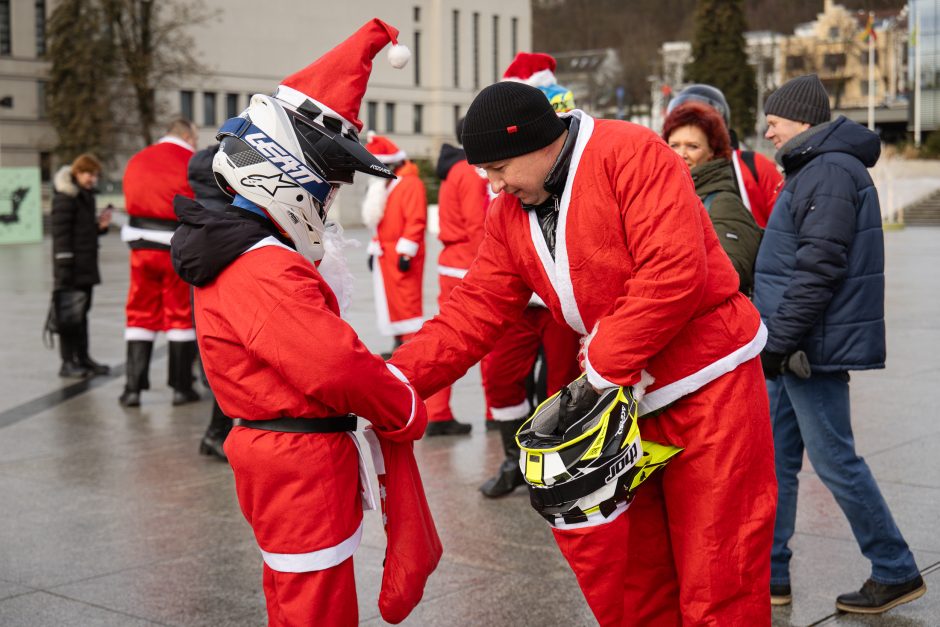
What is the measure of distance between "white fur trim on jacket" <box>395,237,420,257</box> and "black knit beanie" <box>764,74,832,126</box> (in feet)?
16.3

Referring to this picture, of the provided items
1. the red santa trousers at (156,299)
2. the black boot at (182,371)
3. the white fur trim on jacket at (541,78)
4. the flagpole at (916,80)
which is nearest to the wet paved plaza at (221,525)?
the black boot at (182,371)

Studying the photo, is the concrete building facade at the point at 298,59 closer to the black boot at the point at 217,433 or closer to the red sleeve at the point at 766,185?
the black boot at the point at 217,433

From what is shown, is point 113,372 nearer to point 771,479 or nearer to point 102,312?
point 102,312

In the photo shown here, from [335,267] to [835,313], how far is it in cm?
202

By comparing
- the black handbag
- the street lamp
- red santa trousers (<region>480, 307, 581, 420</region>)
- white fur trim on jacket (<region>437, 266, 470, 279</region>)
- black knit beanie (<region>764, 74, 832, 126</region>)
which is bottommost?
the black handbag

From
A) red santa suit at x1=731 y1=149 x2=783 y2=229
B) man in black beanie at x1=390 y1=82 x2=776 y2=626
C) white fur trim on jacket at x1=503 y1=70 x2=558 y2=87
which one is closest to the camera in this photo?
man in black beanie at x1=390 y1=82 x2=776 y2=626

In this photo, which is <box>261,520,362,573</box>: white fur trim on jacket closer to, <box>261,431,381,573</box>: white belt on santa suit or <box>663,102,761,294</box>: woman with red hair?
<box>261,431,381,573</box>: white belt on santa suit

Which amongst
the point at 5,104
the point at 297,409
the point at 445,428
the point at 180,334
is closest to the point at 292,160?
the point at 297,409

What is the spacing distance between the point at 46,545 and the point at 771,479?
3709 millimetres

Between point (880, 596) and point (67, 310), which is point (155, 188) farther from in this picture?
point (880, 596)

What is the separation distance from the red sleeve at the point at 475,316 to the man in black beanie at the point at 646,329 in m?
0.07

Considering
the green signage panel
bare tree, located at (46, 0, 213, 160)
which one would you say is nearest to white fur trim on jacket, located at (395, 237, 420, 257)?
the green signage panel

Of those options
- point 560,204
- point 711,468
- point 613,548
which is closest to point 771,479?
point 711,468

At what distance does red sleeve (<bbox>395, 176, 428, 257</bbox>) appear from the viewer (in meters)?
9.63
